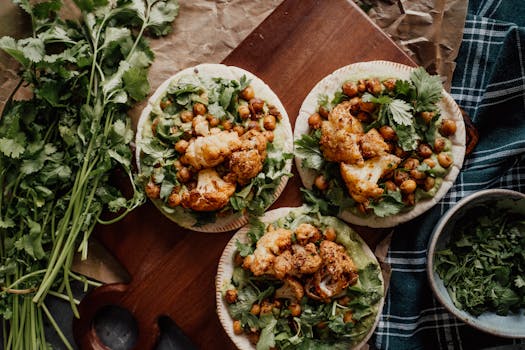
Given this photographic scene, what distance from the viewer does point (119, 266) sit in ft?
14.3

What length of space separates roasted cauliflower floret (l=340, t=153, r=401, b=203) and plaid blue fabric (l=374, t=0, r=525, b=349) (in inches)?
23.8

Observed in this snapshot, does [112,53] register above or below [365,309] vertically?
above

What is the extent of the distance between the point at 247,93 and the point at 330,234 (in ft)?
3.59

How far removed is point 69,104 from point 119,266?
48.2 inches

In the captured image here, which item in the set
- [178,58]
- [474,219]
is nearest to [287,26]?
[178,58]

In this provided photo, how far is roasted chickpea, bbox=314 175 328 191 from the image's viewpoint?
3959 millimetres

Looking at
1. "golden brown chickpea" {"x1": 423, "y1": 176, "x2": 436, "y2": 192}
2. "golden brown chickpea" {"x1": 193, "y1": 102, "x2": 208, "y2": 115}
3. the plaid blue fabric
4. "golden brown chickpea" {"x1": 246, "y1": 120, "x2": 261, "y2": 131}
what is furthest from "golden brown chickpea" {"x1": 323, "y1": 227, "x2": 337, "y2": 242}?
"golden brown chickpea" {"x1": 193, "y1": 102, "x2": 208, "y2": 115}

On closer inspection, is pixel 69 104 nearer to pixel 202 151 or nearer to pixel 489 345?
pixel 202 151

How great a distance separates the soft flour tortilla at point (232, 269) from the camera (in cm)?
402

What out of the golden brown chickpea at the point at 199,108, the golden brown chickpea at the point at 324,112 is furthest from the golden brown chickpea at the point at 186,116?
the golden brown chickpea at the point at 324,112

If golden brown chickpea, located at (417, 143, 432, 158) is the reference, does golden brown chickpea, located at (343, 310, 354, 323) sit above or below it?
below

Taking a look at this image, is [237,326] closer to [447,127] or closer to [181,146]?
[181,146]

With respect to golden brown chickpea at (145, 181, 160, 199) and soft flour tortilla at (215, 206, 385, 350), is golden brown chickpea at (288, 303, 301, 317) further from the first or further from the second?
golden brown chickpea at (145, 181, 160, 199)

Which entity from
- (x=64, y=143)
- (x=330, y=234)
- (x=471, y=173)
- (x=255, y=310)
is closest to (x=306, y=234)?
(x=330, y=234)
